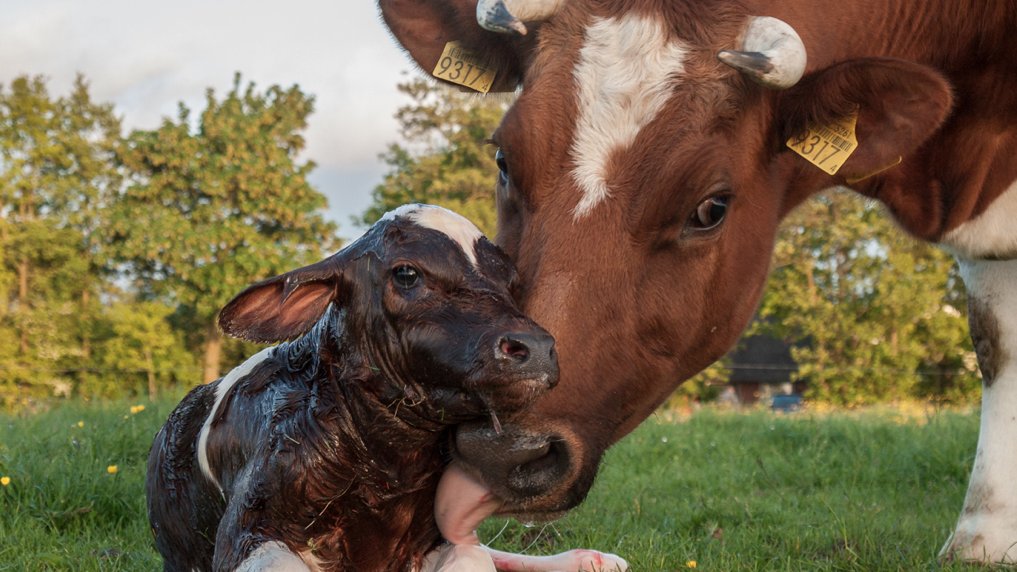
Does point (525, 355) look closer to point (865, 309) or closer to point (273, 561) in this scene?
point (273, 561)

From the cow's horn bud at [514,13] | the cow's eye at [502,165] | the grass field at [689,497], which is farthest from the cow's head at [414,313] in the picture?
the grass field at [689,497]

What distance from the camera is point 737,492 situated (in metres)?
6.03

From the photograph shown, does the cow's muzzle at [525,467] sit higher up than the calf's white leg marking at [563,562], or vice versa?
the cow's muzzle at [525,467]

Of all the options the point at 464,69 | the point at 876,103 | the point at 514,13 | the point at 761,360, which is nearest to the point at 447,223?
the point at 514,13

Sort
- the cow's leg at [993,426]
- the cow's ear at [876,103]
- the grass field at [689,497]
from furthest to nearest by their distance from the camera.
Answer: the cow's leg at [993,426] → the grass field at [689,497] → the cow's ear at [876,103]

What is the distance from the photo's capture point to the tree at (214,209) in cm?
3641

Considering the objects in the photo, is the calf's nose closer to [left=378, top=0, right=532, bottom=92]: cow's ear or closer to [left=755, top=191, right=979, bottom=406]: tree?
[left=378, top=0, right=532, bottom=92]: cow's ear

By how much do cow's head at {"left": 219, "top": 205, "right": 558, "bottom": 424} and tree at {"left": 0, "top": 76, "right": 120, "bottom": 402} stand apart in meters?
36.1

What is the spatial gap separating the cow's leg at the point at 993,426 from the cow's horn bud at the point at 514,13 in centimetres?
265

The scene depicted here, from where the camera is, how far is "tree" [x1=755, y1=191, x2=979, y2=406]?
36.0m

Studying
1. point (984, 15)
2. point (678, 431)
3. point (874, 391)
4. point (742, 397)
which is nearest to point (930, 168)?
point (984, 15)

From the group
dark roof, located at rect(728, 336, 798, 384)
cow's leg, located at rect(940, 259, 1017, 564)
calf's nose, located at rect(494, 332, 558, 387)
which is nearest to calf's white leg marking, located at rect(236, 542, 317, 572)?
calf's nose, located at rect(494, 332, 558, 387)

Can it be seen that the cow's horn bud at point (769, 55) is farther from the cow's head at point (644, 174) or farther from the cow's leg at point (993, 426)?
the cow's leg at point (993, 426)

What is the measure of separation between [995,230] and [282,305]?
3.44 metres
